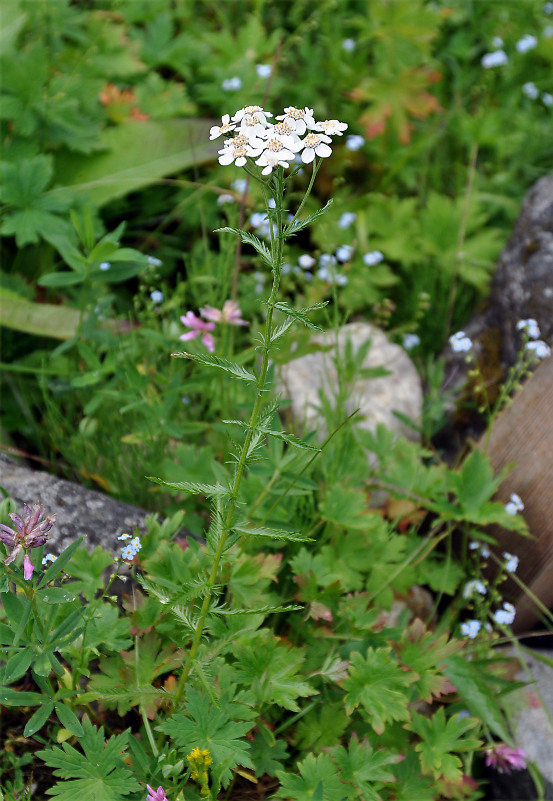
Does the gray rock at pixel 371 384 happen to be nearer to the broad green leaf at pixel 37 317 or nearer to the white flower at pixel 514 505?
the white flower at pixel 514 505

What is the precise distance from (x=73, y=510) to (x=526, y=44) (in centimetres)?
341

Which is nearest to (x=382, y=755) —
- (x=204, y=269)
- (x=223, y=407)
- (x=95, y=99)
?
(x=223, y=407)

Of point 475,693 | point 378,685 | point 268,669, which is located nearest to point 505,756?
point 475,693

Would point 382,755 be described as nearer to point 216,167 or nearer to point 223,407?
point 223,407

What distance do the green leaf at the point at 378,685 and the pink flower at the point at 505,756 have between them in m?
0.34

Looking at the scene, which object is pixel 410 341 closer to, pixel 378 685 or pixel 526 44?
pixel 378 685

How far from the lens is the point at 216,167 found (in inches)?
132

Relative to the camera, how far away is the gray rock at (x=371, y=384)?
2.65 meters

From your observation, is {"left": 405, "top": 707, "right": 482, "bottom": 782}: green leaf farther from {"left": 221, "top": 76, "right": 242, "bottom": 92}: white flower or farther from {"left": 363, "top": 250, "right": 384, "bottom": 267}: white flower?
{"left": 221, "top": 76, "right": 242, "bottom": 92}: white flower

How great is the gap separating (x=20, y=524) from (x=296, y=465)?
82cm

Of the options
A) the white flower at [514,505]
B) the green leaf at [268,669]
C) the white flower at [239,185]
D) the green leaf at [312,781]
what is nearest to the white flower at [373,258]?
the white flower at [239,185]

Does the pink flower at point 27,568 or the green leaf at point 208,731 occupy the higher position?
the pink flower at point 27,568

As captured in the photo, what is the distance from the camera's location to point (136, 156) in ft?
10.5

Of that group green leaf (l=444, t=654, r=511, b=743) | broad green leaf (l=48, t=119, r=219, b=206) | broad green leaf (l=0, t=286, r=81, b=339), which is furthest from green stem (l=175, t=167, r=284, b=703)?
broad green leaf (l=48, t=119, r=219, b=206)
